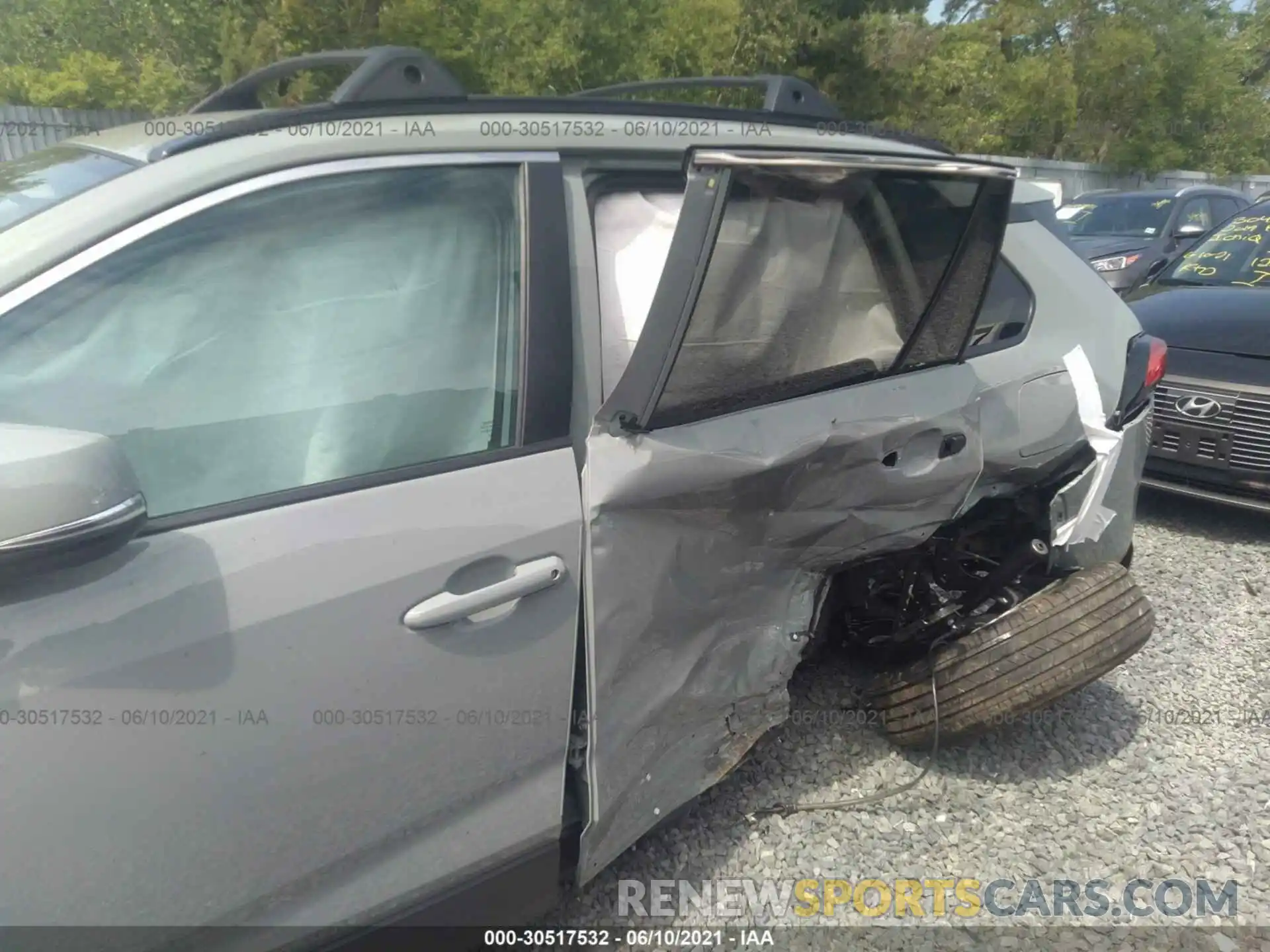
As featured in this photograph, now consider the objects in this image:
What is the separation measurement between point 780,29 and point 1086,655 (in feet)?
58.4

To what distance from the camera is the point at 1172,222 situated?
31.9 ft

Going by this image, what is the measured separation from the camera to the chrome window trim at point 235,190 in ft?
4.74

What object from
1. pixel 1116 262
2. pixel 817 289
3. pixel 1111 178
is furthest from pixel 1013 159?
pixel 817 289

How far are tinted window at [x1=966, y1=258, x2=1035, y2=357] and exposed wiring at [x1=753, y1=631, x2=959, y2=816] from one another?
35.6 inches

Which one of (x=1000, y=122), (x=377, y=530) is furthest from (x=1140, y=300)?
(x=1000, y=122)

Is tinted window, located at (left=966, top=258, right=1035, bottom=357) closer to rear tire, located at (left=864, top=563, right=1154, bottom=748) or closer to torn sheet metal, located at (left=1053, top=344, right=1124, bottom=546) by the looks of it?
torn sheet metal, located at (left=1053, top=344, right=1124, bottom=546)

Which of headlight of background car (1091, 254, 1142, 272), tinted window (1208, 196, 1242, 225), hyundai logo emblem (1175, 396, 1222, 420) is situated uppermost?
hyundai logo emblem (1175, 396, 1222, 420)

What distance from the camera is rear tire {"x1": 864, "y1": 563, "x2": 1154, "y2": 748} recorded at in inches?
101

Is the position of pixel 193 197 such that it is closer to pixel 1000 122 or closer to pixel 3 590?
pixel 3 590

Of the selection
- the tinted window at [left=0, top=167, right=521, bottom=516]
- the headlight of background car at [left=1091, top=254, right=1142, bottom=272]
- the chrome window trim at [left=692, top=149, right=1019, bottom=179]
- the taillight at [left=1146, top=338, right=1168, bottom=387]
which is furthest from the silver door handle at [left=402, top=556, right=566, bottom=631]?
the headlight of background car at [left=1091, top=254, right=1142, bottom=272]

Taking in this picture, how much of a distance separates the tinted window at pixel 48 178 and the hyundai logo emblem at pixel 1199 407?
461 centimetres

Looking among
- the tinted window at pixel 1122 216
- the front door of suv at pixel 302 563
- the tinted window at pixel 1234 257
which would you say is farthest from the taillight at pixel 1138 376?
the tinted window at pixel 1122 216

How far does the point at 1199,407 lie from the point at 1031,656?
103 inches

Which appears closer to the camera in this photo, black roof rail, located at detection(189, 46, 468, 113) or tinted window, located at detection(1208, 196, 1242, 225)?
black roof rail, located at detection(189, 46, 468, 113)
